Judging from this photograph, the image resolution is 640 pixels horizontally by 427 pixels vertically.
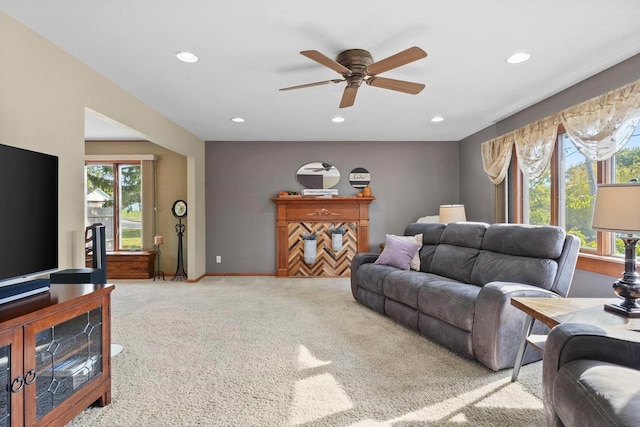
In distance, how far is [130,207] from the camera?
6.00 m

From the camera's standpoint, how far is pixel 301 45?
255 centimetres

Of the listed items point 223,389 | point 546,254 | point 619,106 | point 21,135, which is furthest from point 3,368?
point 619,106

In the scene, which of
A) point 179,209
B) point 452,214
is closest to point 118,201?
point 179,209

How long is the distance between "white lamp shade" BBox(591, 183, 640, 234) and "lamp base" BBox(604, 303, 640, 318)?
1.44 ft

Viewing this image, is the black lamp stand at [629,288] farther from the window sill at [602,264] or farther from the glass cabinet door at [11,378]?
the glass cabinet door at [11,378]

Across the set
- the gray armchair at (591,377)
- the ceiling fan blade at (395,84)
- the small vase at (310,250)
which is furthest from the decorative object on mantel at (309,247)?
the gray armchair at (591,377)

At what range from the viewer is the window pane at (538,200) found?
12.7 ft

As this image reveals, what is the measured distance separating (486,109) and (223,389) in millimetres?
4080

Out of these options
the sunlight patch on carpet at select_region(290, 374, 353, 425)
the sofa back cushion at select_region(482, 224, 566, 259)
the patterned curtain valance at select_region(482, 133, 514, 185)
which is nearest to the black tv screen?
the sunlight patch on carpet at select_region(290, 374, 353, 425)

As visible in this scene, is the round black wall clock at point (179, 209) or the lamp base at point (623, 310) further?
the round black wall clock at point (179, 209)

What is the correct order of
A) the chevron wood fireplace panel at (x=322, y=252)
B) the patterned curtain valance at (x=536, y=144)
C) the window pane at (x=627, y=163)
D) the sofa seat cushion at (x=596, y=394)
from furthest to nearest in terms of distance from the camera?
the chevron wood fireplace panel at (x=322, y=252) → the patterned curtain valance at (x=536, y=144) → the window pane at (x=627, y=163) → the sofa seat cushion at (x=596, y=394)

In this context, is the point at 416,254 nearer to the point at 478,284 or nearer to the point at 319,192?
the point at 478,284

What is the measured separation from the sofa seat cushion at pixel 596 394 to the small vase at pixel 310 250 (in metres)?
4.55

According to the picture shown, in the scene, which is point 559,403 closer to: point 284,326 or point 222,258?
point 284,326
